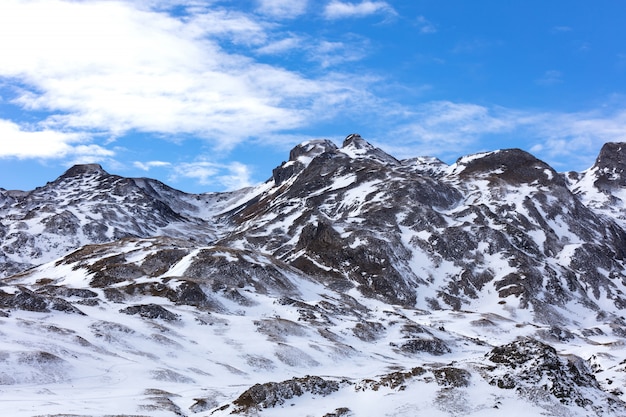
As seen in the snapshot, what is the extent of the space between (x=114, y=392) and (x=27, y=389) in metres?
6.43

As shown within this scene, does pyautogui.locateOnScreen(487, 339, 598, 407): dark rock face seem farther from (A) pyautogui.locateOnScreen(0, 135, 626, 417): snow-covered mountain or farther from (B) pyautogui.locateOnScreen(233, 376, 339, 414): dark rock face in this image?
(B) pyautogui.locateOnScreen(233, 376, 339, 414): dark rock face

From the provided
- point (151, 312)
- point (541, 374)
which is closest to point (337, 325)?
point (151, 312)

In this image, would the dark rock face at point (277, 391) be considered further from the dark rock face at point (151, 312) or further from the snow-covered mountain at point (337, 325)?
the dark rock face at point (151, 312)

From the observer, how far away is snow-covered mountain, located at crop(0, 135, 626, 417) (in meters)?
32.7

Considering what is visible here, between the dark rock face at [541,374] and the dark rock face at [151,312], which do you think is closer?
the dark rock face at [541,374]

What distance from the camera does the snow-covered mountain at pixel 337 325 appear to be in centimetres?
3266

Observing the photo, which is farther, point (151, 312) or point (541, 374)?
point (151, 312)

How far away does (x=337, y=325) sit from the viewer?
319 feet

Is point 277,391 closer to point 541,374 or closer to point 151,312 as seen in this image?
point 541,374

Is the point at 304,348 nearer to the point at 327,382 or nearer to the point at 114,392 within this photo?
the point at 114,392

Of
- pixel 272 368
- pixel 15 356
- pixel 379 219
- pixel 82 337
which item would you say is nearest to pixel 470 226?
pixel 379 219

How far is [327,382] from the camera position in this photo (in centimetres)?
3453

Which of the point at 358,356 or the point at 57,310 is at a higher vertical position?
the point at 57,310

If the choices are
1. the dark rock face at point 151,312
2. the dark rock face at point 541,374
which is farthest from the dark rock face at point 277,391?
the dark rock face at point 151,312
